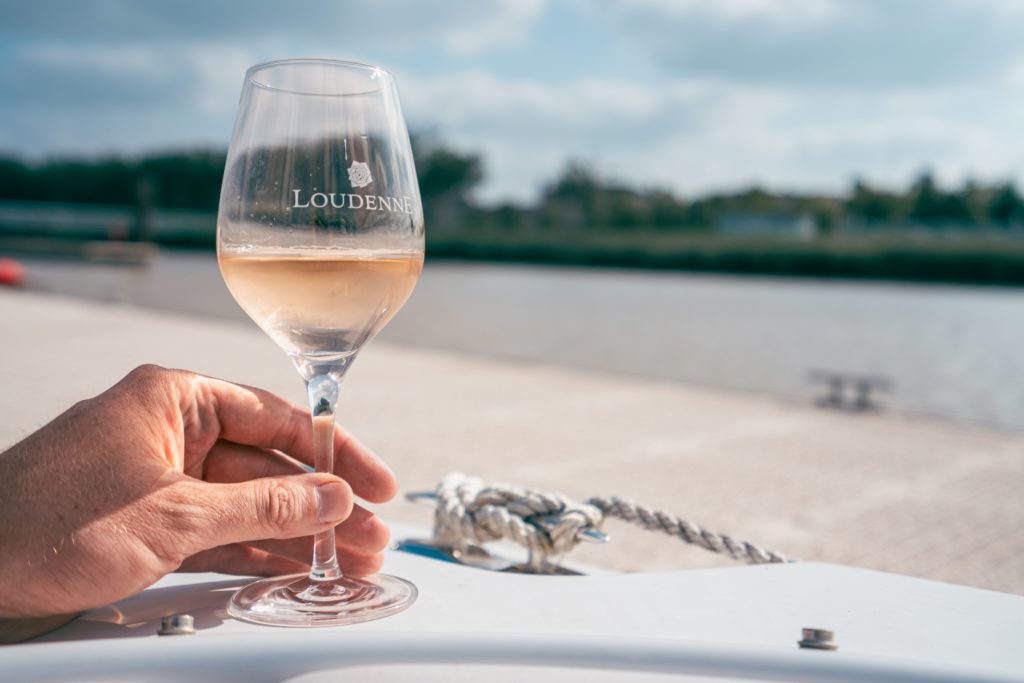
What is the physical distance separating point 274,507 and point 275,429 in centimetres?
20

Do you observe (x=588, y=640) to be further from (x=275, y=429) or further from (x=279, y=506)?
(x=275, y=429)

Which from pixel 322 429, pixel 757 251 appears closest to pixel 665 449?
pixel 322 429

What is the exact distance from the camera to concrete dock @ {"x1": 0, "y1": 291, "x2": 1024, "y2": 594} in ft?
9.57

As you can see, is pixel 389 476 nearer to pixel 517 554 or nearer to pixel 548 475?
pixel 517 554

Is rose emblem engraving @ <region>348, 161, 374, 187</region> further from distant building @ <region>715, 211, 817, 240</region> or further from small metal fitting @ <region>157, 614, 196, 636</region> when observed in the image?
distant building @ <region>715, 211, 817, 240</region>

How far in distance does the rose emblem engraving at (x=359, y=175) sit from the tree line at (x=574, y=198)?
5195cm

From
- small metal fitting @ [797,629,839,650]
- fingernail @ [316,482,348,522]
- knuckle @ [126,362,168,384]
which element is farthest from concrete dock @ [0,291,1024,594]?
small metal fitting @ [797,629,839,650]

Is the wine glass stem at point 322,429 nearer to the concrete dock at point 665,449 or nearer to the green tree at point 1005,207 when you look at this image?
the concrete dock at point 665,449

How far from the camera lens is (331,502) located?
880 millimetres

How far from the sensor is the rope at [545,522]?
121 centimetres

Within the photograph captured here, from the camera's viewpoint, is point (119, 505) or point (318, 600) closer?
point (119, 505)

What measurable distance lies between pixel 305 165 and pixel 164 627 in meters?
0.47

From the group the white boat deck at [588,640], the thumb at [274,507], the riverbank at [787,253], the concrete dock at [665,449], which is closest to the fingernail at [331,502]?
the thumb at [274,507]

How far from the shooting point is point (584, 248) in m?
57.1
